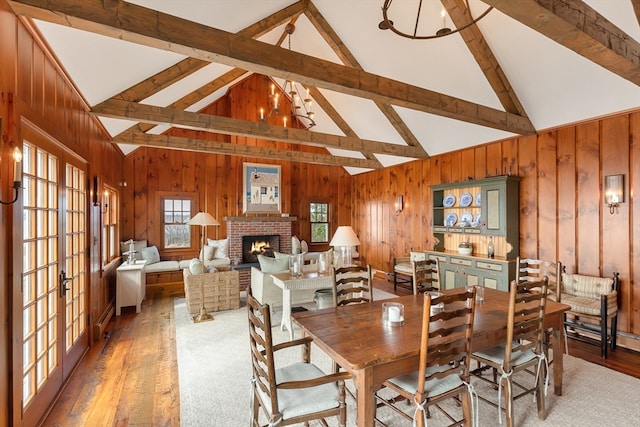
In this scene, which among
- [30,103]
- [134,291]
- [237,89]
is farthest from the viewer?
[237,89]

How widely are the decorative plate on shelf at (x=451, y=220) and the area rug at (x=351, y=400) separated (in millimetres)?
2930

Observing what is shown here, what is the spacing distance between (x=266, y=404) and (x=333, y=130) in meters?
7.19

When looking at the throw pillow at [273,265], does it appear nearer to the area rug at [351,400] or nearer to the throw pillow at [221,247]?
the area rug at [351,400]

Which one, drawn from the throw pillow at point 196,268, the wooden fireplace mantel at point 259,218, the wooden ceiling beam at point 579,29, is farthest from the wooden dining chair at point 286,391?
the wooden fireplace mantel at point 259,218

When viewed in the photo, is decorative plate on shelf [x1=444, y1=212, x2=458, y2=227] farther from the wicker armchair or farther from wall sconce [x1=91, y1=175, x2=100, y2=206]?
wall sconce [x1=91, y1=175, x2=100, y2=206]

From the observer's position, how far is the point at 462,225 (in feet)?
18.4

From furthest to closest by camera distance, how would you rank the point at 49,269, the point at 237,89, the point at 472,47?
1. the point at 237,89
2. the point at 472,47
3. the point at 49,269

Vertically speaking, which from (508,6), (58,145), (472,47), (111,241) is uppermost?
(472,47)

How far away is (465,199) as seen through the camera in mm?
5703

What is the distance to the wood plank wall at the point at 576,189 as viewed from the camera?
3662mm

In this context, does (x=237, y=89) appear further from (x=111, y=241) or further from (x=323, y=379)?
(x=323, y=379)

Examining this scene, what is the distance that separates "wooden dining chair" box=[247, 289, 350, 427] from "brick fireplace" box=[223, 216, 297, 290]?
5.19 m

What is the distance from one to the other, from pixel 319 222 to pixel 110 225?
17.2 ft

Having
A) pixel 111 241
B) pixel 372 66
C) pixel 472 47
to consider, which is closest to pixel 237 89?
pixel 372 66
